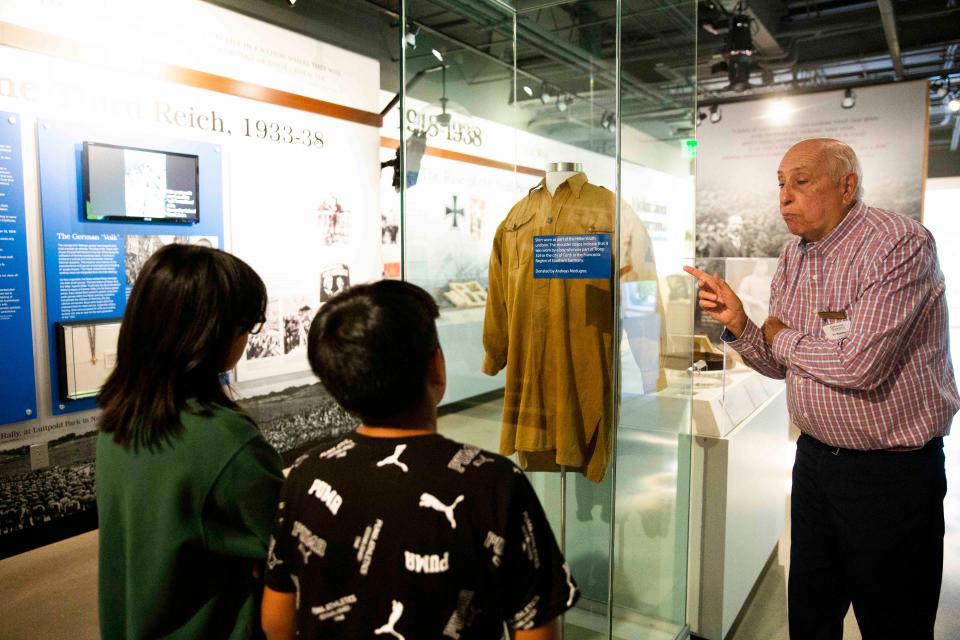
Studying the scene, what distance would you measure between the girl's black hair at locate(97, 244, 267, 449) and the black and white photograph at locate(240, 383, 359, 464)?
314cm

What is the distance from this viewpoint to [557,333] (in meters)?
2.19

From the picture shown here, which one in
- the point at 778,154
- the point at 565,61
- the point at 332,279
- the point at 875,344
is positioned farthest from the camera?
the point at 778,154

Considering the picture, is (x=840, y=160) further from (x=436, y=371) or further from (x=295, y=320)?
(x=295, y=320)

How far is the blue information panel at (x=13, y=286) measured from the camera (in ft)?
10.3

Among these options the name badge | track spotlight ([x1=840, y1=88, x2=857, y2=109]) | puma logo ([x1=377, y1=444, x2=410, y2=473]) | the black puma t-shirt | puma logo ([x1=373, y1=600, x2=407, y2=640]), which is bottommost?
puma logo ([x1=373, y1=600, x2=407, y2=640])

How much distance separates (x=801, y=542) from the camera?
2057 mm

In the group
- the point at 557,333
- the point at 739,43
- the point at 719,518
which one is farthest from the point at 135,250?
the point at 739,43

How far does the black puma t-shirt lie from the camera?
94 centimetres

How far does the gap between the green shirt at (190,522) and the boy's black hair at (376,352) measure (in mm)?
257

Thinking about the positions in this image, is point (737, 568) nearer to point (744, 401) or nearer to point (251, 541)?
point (744, 401)

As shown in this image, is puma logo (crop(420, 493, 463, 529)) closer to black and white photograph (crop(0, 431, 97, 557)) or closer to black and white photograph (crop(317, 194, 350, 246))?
black and white photograph (crop(0, 431, 97, 557))

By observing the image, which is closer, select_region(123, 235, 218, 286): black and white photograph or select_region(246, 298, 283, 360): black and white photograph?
select_region(123, 235, 218, 286): black and white photograph

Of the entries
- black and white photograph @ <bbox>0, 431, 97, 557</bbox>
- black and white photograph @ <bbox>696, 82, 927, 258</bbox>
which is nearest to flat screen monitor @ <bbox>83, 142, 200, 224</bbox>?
black and white photograph @ <bbox>0, 431, 97, 557</bbox>

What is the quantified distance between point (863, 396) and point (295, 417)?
3.54 metres
